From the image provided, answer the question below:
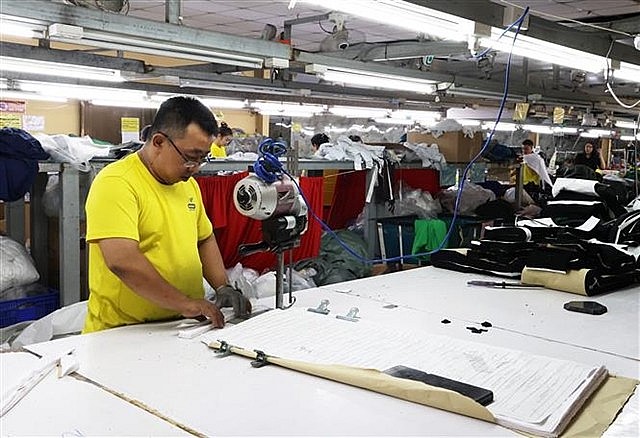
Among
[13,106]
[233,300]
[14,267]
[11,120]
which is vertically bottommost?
[14,267]

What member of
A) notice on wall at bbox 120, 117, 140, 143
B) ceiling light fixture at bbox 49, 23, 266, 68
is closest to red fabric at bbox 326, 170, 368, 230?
ceiling light fixture at bbox 49, 23, 266, 68

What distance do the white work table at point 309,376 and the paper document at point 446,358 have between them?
0.25 feet

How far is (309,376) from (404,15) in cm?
113

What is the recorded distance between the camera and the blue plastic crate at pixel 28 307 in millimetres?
3514

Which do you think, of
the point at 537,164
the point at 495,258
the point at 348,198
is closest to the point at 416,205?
the point at 348,198

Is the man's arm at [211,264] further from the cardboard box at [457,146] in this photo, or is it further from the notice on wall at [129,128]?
the notice on wall at [129,128]

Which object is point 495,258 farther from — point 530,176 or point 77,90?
point 530,176

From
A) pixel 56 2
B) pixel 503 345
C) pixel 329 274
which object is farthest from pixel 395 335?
pixel 329 274

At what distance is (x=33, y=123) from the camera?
8.78 meters

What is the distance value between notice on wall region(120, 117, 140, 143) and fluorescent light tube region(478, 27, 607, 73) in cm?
790

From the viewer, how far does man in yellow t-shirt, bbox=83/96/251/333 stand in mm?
1881

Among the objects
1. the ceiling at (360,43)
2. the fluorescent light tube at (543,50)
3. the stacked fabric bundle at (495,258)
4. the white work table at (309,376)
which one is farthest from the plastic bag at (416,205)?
the white work table at (309,376)

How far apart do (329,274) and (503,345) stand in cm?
356

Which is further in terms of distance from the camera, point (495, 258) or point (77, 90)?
point (77, 90)
